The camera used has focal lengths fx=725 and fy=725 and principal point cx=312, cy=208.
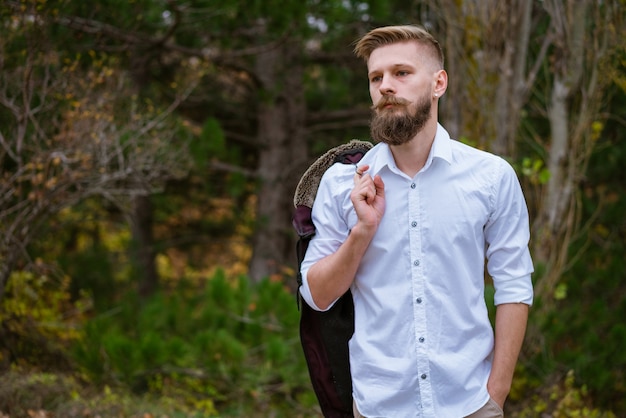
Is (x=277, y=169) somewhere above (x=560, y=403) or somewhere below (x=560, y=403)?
above

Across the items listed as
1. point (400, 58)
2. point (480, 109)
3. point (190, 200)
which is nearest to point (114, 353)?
point (480, 109)

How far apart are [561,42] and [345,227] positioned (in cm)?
371

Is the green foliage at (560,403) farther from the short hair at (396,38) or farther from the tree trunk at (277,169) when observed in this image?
the tree trunk at (277,169)

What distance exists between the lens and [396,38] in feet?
7.14

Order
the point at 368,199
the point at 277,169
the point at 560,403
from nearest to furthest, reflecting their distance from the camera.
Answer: the point at 368,199 < the point at 560,403 < the point at 277,169

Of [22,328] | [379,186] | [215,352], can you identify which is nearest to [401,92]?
[379,186]

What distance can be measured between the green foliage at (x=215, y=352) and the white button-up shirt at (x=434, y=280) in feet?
10.3

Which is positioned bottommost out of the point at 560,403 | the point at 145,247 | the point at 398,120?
the point at 560,403

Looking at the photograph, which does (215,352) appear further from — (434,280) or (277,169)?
(277,169)

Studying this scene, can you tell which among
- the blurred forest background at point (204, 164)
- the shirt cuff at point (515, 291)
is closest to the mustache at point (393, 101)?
the shirt cuff at point (515, 291)

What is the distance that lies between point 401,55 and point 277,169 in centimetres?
727

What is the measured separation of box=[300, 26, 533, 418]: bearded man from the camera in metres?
2.13

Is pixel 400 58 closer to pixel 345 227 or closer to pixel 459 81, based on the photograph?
pixel 345 227

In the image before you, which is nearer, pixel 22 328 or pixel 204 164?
pixel 22 328
